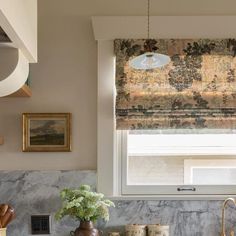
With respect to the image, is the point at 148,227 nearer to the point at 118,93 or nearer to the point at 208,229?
the point at 208,229

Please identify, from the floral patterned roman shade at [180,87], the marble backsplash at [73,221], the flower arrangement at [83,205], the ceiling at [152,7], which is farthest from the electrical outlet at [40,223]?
the ceiling at [152,7]

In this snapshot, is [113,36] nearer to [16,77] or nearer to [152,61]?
[152,61]

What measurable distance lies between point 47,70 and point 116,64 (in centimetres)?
43

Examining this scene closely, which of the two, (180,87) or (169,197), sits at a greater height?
(180,87)

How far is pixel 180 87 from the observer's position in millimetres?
2604

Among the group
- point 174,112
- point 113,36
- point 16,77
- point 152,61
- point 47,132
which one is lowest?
point 47,132

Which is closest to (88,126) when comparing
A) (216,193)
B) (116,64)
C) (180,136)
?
(116,64)

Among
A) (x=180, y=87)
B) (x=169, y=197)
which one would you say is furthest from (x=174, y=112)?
(x=169, y=197)

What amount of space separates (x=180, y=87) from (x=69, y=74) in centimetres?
69

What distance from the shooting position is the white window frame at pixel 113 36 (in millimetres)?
Answer: 2604

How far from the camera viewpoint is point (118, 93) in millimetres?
2594

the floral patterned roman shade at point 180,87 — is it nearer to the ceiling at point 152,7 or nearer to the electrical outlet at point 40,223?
the ceiling at point 152,7

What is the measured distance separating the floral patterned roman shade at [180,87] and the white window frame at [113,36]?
0.15ft

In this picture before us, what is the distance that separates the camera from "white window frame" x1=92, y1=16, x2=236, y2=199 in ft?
8.54
